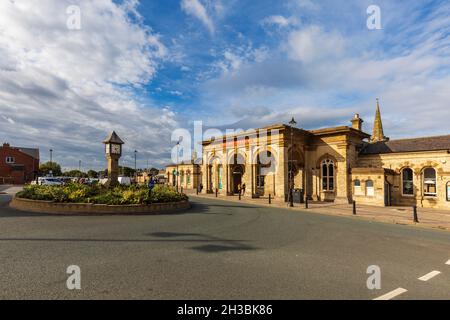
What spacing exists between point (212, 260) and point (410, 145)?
22900 mm

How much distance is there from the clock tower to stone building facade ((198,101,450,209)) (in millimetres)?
13336

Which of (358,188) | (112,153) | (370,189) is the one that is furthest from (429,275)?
(358,188)

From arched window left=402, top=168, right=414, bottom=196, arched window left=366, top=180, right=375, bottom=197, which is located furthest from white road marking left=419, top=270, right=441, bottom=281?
arched window left=402, top=168, right=414, bottom=196

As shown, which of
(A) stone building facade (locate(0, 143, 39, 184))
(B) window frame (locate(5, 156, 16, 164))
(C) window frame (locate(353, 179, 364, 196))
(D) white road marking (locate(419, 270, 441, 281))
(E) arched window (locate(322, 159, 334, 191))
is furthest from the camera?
(B) window frame (locate(5, 156, 16, 164))

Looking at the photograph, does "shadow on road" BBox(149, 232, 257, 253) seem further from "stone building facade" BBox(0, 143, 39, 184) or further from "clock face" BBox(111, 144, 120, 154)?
"stone building facade" BBox(0, 143, 39, 184)

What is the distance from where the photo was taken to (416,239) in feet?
30.3

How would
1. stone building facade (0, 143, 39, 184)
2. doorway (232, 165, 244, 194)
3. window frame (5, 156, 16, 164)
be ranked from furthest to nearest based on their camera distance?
window frame (5, 156, 16, 164)
stone building facade (0, 143, 39, 184)
doorway (232, 165, 244, 194)

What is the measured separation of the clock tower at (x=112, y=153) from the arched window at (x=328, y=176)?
18.6m

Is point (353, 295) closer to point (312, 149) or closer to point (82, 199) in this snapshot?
point (82, 199)

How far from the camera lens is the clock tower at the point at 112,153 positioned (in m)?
18.0

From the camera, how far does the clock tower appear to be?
18000 millimetres

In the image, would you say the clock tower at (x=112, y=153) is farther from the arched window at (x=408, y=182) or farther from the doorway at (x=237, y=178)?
the arched window at (x=408, y=182)

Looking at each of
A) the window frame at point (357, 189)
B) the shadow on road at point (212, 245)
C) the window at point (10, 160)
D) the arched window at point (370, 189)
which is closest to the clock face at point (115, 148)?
the shadow on road at point (212, 245)

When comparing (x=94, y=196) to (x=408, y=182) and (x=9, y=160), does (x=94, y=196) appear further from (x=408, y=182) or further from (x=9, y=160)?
(x=9, y=160)
